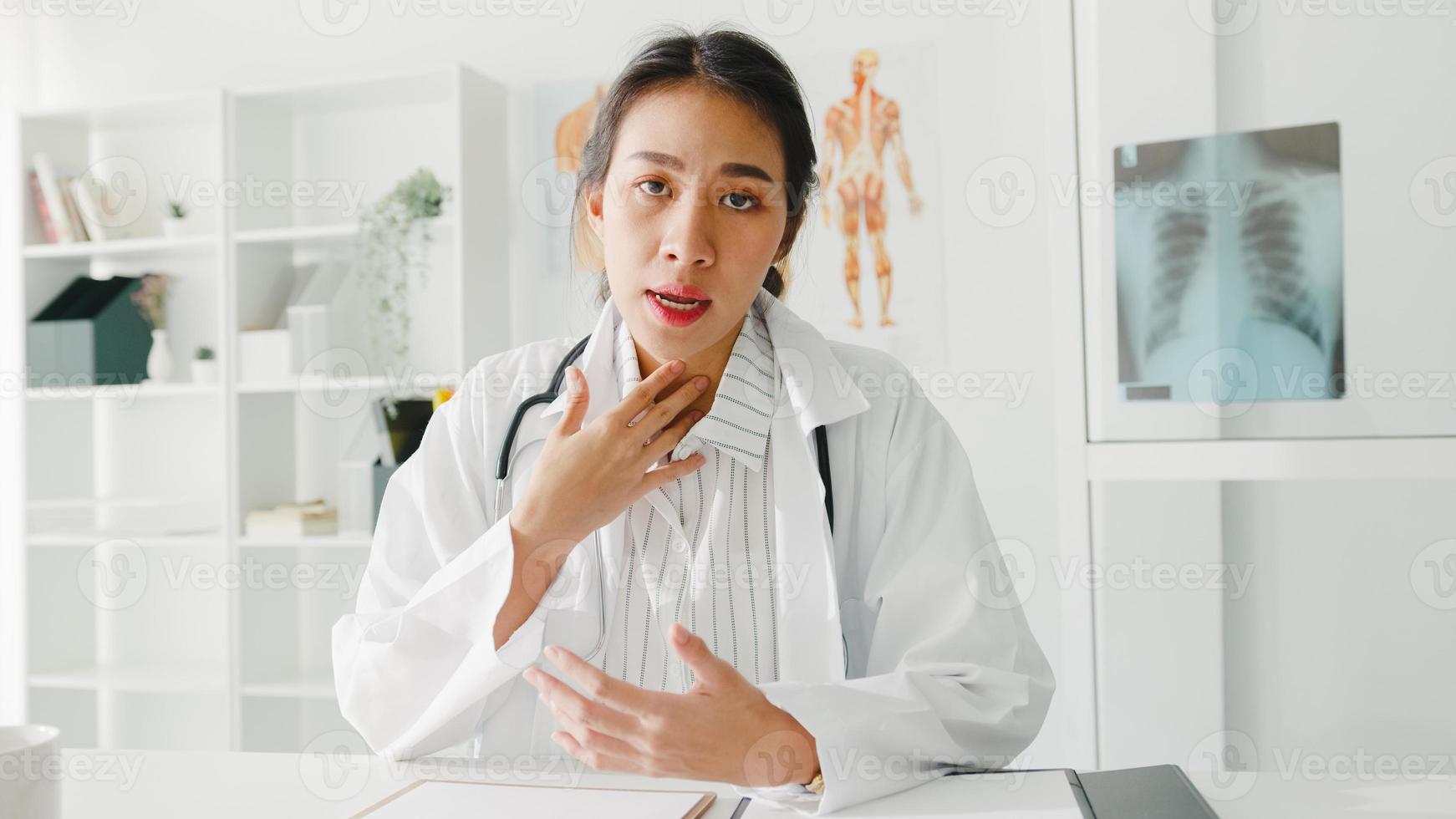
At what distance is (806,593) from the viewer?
1.14 meters

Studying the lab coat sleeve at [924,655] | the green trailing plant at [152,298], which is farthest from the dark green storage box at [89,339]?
the lab coat sleeve at [924,655]

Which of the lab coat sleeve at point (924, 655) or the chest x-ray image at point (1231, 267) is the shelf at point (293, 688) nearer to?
the lab coat sleeve at point (924, 655)

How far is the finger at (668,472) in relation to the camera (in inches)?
45.2

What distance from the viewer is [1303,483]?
1355mm

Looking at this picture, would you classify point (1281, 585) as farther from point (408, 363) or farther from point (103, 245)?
point (103, 245)

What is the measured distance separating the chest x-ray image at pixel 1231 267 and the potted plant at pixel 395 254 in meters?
1.87

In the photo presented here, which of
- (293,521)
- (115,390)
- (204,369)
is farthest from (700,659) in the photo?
(115,390)

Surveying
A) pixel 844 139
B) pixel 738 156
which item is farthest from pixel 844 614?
pixel 844 139

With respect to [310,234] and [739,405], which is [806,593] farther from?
[310,234]

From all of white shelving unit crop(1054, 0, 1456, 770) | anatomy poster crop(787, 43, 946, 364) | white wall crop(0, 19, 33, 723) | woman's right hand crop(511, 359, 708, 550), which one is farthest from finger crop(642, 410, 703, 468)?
white wall crop(0, 19, 33, 723)

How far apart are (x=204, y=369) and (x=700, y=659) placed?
2.48m

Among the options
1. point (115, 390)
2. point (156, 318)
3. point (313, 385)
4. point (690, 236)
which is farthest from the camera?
point (156, 318)

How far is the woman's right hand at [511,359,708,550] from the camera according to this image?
109 centimetres

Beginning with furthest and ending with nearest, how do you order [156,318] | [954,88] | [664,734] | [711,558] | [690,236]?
[156,318]
[954,88]
[711,558]
[690,236]
[664,734]
